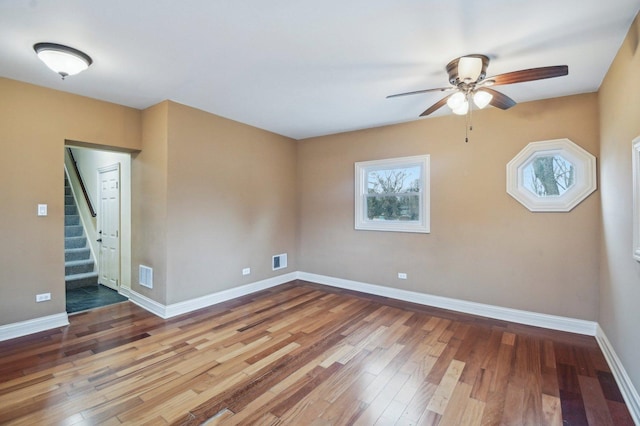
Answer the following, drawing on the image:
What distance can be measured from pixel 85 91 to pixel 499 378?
506cm

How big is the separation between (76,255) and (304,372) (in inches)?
199

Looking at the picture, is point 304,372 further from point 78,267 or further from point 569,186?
point 78,267

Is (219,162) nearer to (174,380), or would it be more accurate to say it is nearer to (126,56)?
(126,56)

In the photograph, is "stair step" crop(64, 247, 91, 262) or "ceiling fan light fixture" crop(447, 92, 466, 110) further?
"stair step" crop(64, 247, 91, 262)

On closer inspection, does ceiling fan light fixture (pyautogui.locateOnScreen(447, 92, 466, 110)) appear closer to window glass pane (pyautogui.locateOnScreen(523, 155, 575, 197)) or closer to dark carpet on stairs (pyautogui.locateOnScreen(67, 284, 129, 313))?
window glass pane (pyautogui.locateOnScreen(523, 155, 575, 197))

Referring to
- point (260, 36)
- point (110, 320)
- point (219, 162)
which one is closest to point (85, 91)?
point (219, 162)

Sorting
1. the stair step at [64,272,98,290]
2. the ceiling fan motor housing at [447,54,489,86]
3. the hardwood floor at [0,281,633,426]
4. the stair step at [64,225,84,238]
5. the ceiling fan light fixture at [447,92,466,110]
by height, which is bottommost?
the hardwood floor at [0,281,633,426]

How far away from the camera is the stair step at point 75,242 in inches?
212

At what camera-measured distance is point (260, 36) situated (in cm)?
224

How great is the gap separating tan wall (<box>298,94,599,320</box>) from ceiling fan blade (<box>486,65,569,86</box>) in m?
1.50

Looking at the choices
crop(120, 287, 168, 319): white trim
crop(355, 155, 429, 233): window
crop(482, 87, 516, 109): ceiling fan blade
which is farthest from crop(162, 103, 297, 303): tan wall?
crop(482, 87, 516, 109): ceiling fan blade

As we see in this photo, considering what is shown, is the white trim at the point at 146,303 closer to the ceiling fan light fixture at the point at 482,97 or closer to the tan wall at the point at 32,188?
the tan wall at the point at 32,188

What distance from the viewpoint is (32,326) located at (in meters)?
3.16

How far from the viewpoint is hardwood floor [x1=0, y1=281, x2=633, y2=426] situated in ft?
6.50
